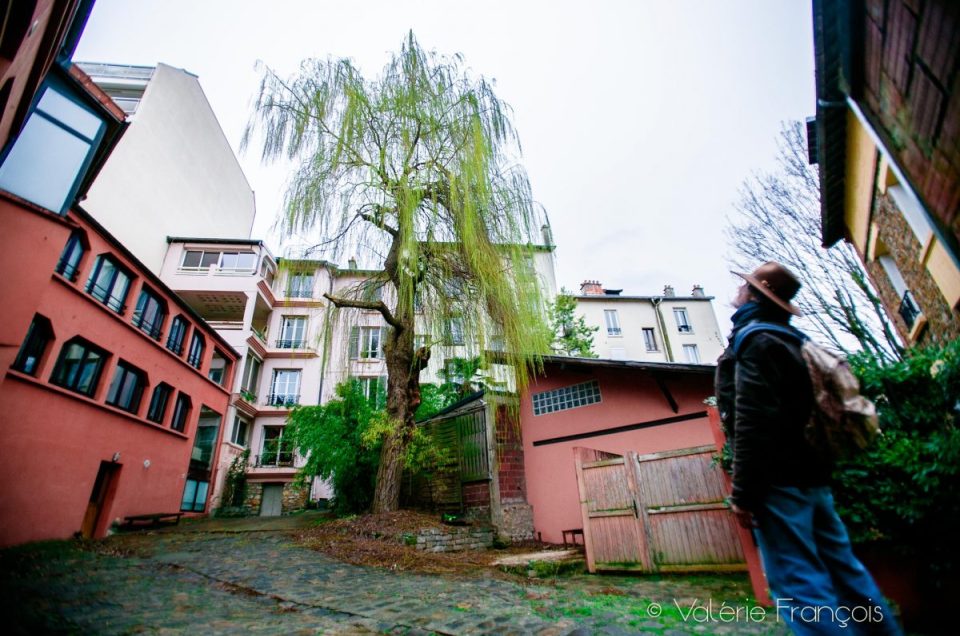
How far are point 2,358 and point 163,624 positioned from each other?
5123 millimetres

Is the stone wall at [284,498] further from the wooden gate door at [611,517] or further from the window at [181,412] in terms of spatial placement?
the wooden gate door at [611,517]

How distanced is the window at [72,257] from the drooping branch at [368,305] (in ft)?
22.7

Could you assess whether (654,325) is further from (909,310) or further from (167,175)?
(167,175)

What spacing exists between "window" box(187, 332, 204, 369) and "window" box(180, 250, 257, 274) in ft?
17.7

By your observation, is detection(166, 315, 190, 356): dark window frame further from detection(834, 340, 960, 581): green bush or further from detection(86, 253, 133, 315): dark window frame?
detection(834, 340, 960, 581): green bush

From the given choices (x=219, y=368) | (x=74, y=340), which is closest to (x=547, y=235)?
(x=74, y=340)

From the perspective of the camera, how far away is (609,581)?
15.9 feet

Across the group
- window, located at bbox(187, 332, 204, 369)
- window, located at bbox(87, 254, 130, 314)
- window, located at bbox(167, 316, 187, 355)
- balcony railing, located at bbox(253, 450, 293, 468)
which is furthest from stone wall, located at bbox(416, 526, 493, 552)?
balcony railing, located at bbox(253, 450, 293, 468)

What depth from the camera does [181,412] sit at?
14.5 meters

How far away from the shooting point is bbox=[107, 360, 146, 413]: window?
11.2 meters

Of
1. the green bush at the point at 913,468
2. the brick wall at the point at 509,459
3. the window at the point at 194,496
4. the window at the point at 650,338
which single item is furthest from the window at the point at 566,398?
the window at the point at 650,338

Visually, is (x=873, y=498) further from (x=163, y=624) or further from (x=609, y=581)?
(x=163, y=624)

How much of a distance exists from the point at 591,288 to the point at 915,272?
21.2 meters

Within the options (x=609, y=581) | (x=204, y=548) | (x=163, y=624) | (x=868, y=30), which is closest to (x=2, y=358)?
(x=204, y=548)
